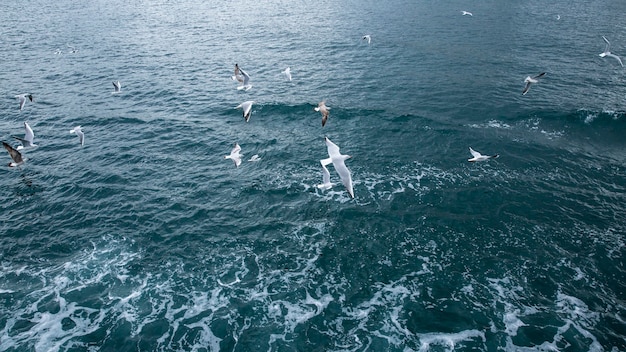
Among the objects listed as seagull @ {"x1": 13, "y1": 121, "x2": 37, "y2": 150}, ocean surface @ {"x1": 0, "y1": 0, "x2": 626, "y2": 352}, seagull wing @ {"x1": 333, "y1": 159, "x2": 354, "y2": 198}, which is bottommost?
ocean surface @ {"x1": 0, "y1": 0, "x2": 626, "y2": 352}

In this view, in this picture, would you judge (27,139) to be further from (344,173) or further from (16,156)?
(344,173)

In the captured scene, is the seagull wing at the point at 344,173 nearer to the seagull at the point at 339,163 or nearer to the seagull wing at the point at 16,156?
the seagull at the point at 339,163

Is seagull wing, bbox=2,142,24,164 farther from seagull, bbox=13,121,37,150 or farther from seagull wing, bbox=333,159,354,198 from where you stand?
seagull wing, bbox=333,159,354,198

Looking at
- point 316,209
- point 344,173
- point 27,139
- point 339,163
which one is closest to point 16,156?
point 27,139

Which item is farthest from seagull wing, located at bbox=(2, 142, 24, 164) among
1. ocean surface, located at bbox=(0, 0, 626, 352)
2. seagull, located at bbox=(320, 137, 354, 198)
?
seagull, located at bbox=(320, 137, 354, 198)

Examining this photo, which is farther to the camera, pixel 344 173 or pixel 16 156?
pixel 16 156

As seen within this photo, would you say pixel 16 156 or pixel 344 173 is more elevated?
pixel 344 173

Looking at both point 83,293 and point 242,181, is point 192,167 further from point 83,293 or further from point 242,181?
point 83,293

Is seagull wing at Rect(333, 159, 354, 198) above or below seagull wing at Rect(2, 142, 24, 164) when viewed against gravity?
above

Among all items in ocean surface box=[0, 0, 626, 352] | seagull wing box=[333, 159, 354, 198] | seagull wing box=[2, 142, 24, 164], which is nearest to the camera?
ocean surface box=[0, 0, 626, 352]
